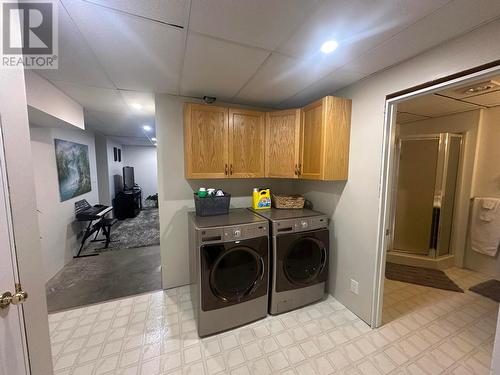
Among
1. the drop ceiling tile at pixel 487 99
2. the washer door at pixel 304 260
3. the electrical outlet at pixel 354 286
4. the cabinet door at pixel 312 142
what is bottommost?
the electrical outlet at pixel 354 286

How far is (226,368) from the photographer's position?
1.52m

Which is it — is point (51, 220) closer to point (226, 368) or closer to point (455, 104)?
point (226, 368)

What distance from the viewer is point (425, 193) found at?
3186 millimetres

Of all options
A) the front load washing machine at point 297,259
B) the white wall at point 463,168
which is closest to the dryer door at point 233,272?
the front load washing machine at point 297,259

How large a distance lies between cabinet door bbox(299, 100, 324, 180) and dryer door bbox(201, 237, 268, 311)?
88 centimetres

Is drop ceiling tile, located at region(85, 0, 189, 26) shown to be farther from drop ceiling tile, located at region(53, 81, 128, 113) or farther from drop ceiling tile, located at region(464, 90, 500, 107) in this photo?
drop ceiling tile, located at region(464, 90, 500, 107)

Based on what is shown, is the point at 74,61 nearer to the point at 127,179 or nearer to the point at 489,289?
the point at 489,289

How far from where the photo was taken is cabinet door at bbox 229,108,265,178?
238 centimetres

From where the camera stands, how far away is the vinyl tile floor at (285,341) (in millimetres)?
1524

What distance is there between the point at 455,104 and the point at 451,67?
5.86 ft

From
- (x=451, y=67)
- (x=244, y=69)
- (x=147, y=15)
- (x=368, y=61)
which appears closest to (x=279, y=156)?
(x=244, y=69)

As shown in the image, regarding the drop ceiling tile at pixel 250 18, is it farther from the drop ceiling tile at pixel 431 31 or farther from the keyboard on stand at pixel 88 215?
the keyboard on stand at pixel 88 215

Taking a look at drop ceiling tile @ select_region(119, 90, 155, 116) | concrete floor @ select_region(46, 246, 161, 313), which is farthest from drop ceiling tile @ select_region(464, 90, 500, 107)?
concrete floor @ select_region(46, 246, 161, 313)

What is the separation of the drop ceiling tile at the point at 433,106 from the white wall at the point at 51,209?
14.9ft
